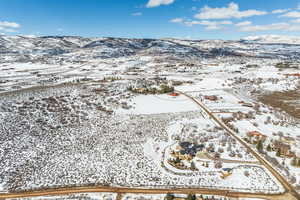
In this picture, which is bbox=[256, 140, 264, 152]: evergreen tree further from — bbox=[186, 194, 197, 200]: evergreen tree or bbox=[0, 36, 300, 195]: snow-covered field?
bbox=[186, 194, 197, 200]: evergreen tree

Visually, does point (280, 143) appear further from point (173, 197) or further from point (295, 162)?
point (173, 197)

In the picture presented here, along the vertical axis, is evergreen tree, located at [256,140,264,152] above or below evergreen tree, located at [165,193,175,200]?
above

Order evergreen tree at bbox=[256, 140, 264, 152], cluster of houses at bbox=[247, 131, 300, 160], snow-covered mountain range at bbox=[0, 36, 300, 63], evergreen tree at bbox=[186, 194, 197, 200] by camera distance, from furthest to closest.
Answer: snow-covered mountain range at bbox=[0, 36, 300, 63], evergreen tree at bbox=[256, 140, 264, 152], cluster of houses at bbox=[247, 131, 300, 160], evergreen tree at bbox=[186, 194, 197, 200]

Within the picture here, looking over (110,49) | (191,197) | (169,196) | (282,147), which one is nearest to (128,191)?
(169,196)

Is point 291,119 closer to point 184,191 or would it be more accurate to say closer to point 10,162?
point 184,191

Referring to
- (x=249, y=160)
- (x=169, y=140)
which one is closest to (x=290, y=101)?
(x=249, y=160)

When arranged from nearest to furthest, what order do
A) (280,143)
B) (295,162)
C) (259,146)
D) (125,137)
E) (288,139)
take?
(295,162), (259,146), (280,143), (288,139), (125,137)

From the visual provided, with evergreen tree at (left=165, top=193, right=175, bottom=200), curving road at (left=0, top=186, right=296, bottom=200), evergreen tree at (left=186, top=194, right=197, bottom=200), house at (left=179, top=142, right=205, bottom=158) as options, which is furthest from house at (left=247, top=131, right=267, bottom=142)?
evergreen tree at (left=165, top=193, right=175, bottom=200)

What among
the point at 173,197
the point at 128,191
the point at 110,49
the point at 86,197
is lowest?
the point at 86,197
